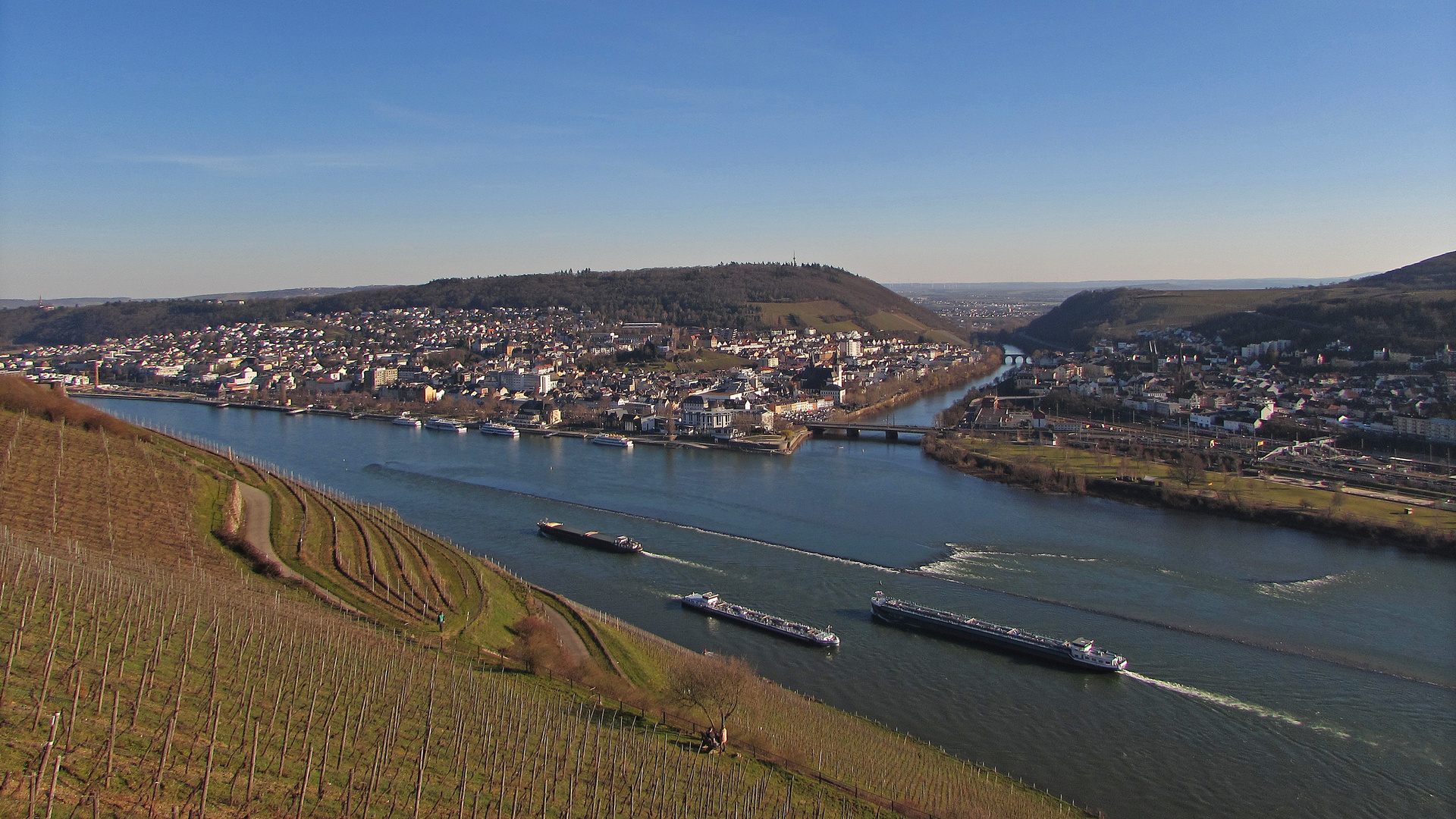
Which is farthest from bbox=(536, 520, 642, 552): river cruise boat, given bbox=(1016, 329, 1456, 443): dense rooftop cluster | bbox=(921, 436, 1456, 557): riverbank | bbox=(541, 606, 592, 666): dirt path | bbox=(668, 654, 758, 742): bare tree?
bbox=(1016, 329, 1456, 443): dense rooftop cluster

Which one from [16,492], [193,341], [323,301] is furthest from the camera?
[323,301]

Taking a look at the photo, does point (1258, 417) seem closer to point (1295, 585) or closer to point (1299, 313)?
point (1295, 585)

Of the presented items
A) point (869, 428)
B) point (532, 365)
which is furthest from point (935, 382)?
point (532, 365)

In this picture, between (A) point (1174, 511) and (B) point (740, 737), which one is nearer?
(B) point (740, 737)

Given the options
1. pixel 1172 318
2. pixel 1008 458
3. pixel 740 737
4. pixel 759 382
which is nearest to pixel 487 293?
pixel 759 382

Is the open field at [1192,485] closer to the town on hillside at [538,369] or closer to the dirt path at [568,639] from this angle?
the town on hillside at [538,369]

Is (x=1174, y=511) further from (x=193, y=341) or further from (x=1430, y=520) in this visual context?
(x=193, y=341)

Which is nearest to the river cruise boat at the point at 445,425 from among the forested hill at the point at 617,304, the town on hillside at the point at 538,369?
the town on hillside at the point at 538,369
